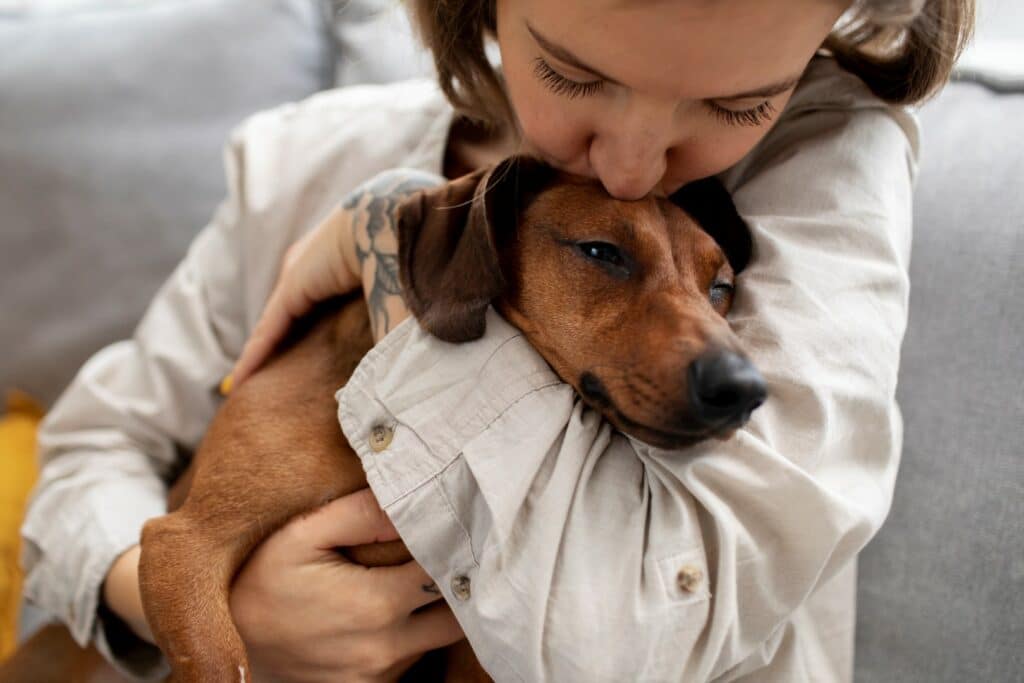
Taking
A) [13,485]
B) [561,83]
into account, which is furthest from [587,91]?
[13,485]

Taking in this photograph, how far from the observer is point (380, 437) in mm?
1148

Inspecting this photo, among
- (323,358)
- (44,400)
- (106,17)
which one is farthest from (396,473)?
(106,17)

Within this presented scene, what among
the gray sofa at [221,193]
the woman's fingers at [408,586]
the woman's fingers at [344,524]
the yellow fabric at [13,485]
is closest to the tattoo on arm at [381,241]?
the woman's fingers at [344,524]

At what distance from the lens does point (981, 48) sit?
6.12ft

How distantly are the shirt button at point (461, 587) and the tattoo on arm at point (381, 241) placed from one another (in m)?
0.40

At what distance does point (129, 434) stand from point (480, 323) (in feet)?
3.26

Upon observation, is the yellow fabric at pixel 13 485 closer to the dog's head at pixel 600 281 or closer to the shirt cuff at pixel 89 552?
the shirt cuff at pixel 89 552

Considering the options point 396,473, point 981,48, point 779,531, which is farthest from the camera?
point 981,48

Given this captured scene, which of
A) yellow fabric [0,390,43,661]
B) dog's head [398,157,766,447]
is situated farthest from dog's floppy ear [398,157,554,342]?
yellow fabric [0,390,43,661]

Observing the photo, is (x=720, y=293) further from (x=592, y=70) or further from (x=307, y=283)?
(x=307, y=283)

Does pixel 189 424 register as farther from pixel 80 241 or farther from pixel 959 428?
pixel 959 428

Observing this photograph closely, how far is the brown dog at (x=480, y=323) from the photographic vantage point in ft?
3.59

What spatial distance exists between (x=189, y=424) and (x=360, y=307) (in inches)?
22.7

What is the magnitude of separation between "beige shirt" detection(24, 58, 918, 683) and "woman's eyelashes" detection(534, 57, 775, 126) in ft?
0.66
